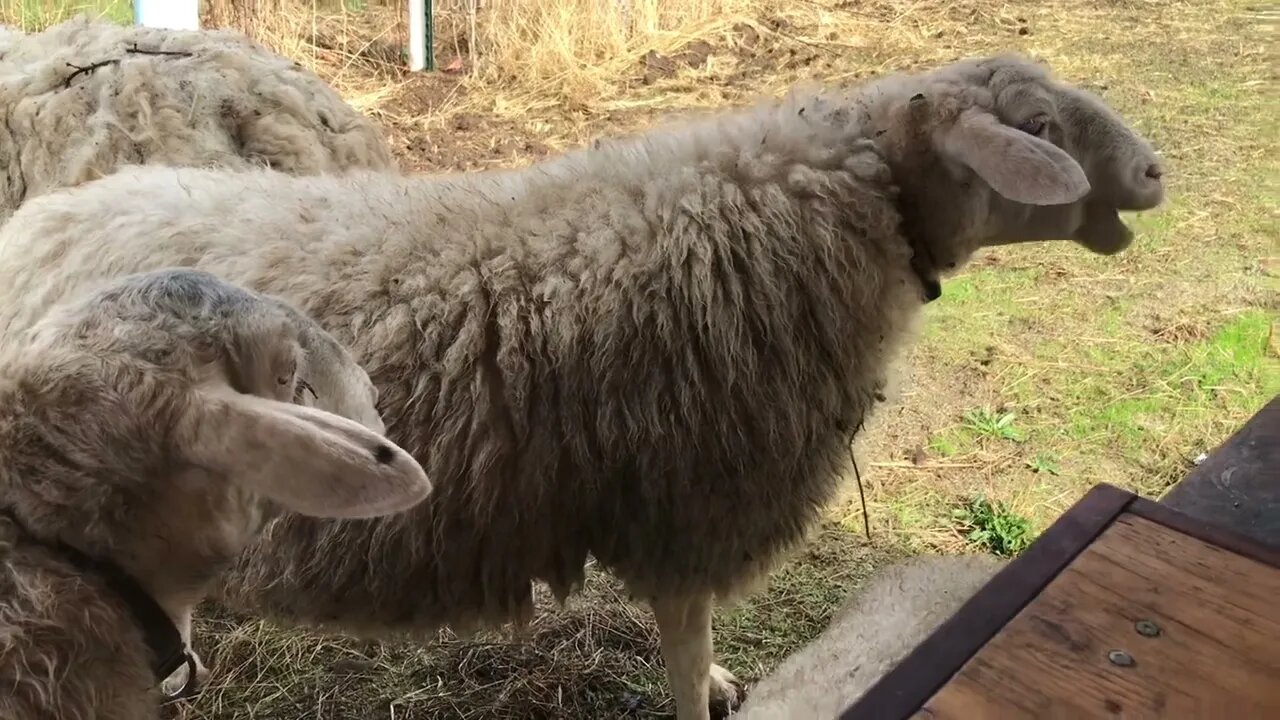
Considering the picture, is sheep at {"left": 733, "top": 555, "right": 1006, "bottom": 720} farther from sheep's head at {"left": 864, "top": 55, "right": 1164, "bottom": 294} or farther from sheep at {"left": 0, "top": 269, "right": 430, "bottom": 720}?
sheep at {"left": 0, "top": 269, "right": 430, "bottom": 720}

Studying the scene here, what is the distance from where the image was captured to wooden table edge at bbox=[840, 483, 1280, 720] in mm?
1312

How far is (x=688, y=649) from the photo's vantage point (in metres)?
2.60

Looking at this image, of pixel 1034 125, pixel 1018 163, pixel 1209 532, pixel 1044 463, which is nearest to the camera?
pixel 1209 532

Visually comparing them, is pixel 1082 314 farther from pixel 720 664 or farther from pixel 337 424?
pixel 337 424

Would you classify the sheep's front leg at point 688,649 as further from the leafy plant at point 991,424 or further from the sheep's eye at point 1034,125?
the leafy plant at point 991,424

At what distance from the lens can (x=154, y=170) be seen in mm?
2549

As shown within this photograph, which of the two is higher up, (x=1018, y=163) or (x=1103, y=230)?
(x=1018, y=163)

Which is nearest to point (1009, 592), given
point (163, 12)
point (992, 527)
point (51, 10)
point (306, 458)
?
point (306, 458)

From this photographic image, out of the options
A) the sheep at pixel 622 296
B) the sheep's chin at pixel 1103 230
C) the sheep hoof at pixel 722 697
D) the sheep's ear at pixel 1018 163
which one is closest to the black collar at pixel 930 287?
the sheep at pixel 622 296

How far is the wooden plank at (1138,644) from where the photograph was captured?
4.26 feet

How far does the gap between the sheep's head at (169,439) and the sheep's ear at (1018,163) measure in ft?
4.37

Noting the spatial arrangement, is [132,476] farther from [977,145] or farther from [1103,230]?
[1103,230]

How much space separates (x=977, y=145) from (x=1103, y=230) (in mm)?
617

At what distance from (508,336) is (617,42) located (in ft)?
18.5
